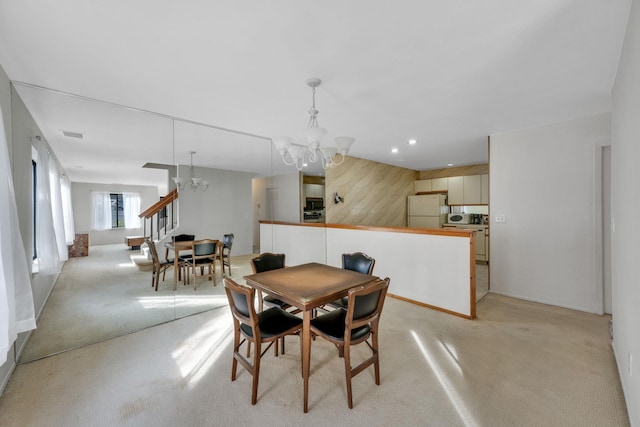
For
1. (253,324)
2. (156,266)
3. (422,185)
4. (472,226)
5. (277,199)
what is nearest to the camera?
(253,324)

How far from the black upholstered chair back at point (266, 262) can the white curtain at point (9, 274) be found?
5.44 ft

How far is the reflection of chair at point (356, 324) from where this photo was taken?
1.71 m

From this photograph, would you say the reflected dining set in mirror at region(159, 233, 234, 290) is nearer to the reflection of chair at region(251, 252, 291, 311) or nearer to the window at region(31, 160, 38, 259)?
the reflection of chair at region(251, 252, 291, 311)

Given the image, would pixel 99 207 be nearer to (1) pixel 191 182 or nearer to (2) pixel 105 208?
(2) pixel 105 208

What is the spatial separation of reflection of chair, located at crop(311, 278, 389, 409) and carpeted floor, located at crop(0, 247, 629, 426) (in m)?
0.22

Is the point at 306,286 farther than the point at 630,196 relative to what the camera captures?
Yes

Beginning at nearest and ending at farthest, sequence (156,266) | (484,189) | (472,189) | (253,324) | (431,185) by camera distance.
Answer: (253,324)
(156,266)
(484,189)
(472,189)
(431,185)

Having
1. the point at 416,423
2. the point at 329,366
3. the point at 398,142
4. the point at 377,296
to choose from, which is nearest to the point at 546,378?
the point at 416,423

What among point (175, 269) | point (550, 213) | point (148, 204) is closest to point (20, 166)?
Answer: point (148, 204)

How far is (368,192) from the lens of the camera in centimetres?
573

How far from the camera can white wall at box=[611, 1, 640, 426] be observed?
1353 mm

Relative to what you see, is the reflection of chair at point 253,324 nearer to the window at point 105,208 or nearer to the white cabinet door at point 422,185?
the white cabinet door at point 422,185

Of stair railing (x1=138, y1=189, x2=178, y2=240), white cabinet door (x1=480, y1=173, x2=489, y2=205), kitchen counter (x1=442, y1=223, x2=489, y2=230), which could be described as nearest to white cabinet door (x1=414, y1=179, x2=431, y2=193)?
kitchen counter (x1=442, y1=223, x2=489, y2=230)

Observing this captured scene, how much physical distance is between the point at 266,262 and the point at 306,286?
0.90 m
